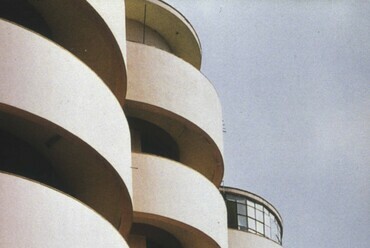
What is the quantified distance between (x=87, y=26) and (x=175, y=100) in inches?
152

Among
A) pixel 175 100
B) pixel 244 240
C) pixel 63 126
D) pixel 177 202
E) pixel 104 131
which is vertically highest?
pixel 175 100

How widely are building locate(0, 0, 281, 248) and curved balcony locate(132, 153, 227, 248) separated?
3 centimetres

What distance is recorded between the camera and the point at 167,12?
26391 mm

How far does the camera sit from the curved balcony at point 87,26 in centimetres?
1981

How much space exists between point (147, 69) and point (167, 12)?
3670mm

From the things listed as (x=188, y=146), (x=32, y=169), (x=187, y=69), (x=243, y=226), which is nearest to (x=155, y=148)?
(x=188, y=146)

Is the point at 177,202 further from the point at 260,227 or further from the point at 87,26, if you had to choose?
the point at 260,227

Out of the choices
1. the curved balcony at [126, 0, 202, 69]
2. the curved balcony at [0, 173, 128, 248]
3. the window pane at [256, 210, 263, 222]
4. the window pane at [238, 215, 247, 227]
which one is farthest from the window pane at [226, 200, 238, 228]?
the curved balcony at [0, 173, 128, 248]

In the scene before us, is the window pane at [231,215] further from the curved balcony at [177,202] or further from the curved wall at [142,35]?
the curved wall at [142,35]

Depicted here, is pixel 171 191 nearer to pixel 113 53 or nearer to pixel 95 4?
pixel 113 53

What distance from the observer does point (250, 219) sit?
2806 cm

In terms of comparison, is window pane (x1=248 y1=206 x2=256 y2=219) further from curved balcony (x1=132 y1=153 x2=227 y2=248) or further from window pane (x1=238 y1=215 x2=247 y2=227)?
curved balcony (x1=132 y1=153 x2=227 y2=248)

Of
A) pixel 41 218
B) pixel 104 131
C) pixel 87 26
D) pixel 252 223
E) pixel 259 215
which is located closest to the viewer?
pixel 41 218

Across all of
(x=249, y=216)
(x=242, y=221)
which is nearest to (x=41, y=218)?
(x=242, y=221)
